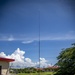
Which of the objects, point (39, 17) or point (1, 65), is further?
point (1, 65)

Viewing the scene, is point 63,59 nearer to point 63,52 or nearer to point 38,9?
point 63,52

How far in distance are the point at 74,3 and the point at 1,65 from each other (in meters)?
2.72

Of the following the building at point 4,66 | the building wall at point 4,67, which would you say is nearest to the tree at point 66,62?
the building at point 4,66

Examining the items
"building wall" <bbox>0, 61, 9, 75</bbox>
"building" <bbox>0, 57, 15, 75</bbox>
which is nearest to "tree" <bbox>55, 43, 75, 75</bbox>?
"building" <bbox>0, 57, 15, 75</bbox>

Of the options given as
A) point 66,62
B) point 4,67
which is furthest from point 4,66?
point 66,62

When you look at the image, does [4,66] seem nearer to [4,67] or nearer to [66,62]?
[4,67]

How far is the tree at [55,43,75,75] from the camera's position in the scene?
4641 mm

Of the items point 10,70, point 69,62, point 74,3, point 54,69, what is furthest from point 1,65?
point 74,3

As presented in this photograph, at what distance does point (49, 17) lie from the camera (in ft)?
13.8

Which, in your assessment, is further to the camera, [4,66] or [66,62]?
[4,66]

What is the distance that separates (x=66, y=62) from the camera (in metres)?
4.71

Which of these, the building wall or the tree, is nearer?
the tree

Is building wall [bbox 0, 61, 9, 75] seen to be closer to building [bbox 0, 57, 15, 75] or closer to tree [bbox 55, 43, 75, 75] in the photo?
building [bbox 0, 57, 15, 75]

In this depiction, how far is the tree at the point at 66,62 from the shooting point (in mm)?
4641
